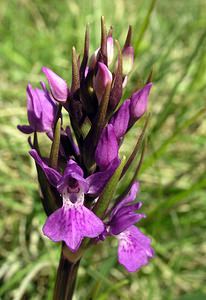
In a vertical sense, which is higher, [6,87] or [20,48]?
[20,48]

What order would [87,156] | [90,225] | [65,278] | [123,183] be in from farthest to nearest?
[123,183]
[65,278]
[87,156]
[90,225]

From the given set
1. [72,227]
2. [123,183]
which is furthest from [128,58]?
[123,183]

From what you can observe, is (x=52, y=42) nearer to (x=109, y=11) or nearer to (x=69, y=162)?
(x=109, y=11)

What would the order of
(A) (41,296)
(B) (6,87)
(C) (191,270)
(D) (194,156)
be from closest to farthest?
(A) (41,296) → (C) (191,270) → (D) (194,156) → (B) (6,87)

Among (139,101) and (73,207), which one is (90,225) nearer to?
(73,207)

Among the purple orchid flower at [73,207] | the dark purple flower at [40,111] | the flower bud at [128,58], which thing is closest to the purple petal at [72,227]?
the purple orchid flower at [73,207]

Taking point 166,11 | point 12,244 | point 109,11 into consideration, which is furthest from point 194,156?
point 166,11

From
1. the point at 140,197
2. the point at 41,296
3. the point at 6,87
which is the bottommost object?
the point at 41,296
